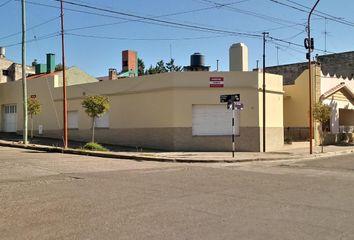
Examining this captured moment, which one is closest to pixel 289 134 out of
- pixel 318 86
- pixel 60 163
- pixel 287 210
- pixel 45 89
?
pixel 318 86

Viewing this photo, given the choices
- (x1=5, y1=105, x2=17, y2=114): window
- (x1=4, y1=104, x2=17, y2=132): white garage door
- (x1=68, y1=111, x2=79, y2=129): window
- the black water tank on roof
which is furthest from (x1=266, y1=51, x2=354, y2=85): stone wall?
(x1=4, y1=104, x2=17, y2=132): white garage door

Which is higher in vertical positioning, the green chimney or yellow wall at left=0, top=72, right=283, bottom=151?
the green chimney

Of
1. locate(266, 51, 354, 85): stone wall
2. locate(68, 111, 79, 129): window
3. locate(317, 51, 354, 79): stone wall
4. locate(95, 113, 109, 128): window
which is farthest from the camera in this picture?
locate(317, 51, 354, 79): stone wall

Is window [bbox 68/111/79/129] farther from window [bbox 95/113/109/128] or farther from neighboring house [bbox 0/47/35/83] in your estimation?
neighboring house [bbox 0/47/35/83]

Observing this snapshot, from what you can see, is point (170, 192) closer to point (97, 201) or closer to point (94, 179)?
point (97, 201)

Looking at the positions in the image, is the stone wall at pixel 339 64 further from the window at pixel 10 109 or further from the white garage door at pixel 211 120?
the window at pixel 10 109

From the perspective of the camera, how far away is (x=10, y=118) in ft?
133

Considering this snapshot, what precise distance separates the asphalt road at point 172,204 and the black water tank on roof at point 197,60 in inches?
731

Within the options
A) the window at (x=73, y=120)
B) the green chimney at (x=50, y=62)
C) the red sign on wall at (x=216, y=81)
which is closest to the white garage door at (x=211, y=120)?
the red sign on wall at (x=216, y=81)

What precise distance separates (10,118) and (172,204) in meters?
33.8

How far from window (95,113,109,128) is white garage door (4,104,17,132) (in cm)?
1106

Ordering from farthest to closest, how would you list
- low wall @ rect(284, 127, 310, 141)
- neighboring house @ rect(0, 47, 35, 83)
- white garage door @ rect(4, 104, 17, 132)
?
neighboring house @ rect(0, 47, 35, 83) → white garage door @ rect(4, 104, 17, 132) → low wall @ rect(284, 127, 310, 141)

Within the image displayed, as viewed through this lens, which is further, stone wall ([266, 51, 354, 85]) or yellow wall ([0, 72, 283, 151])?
stone wall ([266, 51, 354, 85])

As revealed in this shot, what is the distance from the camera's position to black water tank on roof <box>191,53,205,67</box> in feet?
113
